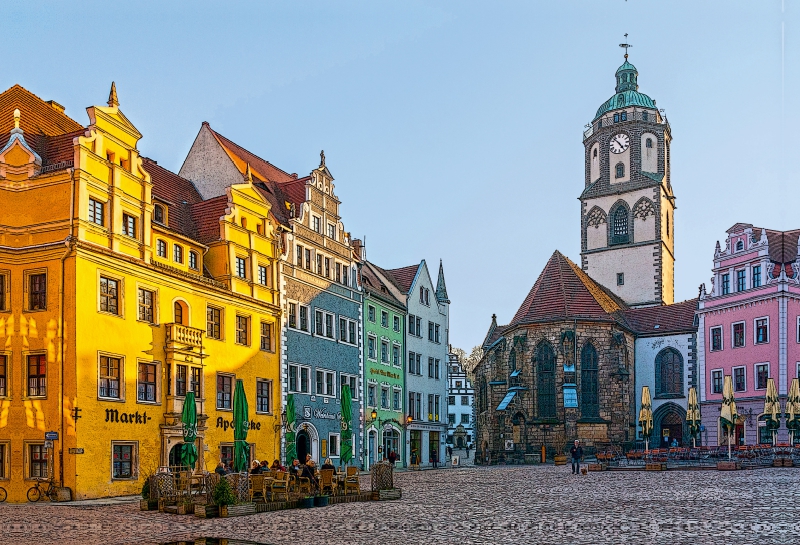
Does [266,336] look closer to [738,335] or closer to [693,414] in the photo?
[693,414]

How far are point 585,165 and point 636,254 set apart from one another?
9809 millimetres

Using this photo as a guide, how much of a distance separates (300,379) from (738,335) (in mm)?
28763

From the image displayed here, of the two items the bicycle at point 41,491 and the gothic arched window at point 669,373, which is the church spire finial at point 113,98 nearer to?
the bicycle at point 41,491

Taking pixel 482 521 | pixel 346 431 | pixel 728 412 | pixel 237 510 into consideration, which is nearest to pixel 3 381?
pixel 346 431

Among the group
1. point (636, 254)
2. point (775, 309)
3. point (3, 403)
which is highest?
point (636, 254)

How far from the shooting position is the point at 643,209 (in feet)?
253

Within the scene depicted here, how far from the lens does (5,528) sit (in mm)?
19297

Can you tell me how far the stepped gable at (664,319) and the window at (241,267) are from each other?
3530 centimetres

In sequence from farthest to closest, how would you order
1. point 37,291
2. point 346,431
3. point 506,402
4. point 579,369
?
point 506,402, point 579,369, point 346,431, point 37,291

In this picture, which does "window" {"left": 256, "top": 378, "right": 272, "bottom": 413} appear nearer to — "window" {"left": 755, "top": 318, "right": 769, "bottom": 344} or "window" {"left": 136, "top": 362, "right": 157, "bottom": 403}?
"window" {"left": 136, "top": 362, "right": 157, "bottom": 403}

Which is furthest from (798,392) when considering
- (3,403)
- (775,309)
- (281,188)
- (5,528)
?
(5,528)

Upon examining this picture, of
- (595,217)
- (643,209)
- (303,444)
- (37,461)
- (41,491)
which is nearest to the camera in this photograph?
(41,491)

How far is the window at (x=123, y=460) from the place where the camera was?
31564 millimetres

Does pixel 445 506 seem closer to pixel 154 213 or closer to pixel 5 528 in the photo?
pixel 5 528
